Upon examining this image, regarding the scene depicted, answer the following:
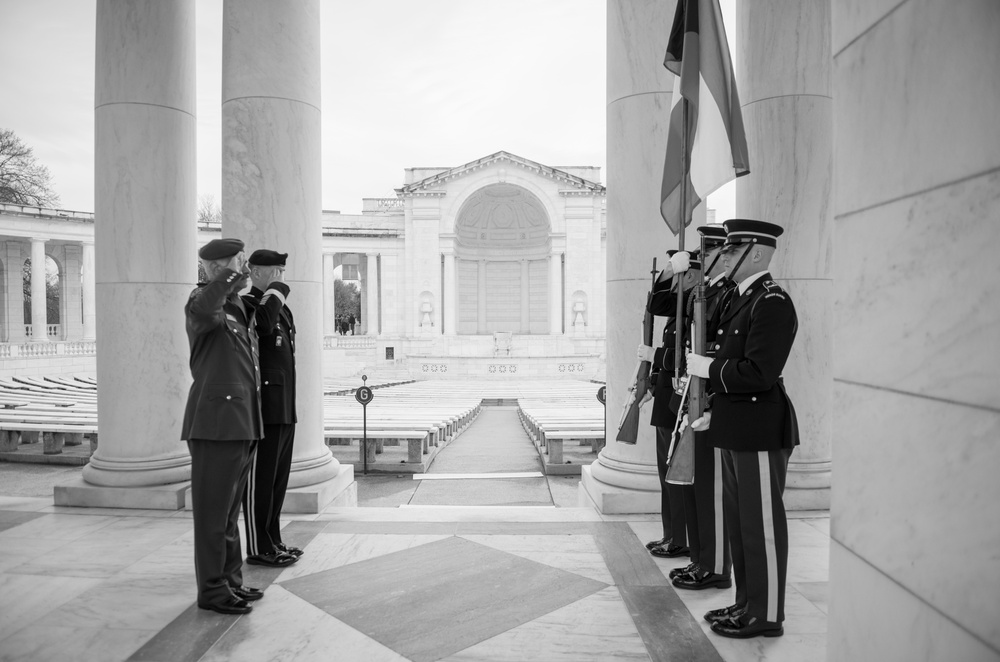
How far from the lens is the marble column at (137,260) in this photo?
836cm

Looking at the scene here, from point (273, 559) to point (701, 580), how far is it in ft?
13.9

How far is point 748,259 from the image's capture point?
16.1 ft

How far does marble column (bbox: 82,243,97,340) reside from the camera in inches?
1735

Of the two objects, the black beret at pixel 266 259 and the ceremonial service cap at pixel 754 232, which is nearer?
the ceremonial service cap at pixel 754 232

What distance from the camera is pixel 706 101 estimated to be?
230 inches

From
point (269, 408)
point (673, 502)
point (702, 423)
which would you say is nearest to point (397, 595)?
point (269, 408)

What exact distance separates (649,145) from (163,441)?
7735 mm

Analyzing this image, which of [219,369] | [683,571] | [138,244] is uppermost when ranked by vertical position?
[138,244]

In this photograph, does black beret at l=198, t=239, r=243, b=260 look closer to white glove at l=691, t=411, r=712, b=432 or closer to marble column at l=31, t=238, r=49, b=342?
white glove at l=691, t=411, r=712, b=432

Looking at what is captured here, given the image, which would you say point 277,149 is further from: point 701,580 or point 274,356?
point 701,580

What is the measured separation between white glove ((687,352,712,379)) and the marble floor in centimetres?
200

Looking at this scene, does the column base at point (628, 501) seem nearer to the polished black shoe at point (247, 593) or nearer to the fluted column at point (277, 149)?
the fluted column at point (277, 149)

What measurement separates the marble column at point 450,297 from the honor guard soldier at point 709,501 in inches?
1794

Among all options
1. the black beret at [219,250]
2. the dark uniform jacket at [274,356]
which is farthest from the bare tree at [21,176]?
the black beret at [219,250]
